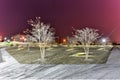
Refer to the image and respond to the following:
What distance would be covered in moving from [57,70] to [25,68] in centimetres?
363

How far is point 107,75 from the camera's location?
1983 cm

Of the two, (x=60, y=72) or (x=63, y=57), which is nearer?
(x=60, y=72)

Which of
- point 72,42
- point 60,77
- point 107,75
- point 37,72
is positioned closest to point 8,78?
point 37,72

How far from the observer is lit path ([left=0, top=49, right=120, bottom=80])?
19772mm

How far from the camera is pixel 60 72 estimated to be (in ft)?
70.6

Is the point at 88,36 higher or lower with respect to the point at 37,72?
higher

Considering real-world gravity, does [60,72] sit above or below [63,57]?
below

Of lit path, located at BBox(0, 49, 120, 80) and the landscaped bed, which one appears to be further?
the landscaped bed

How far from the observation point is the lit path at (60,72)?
64.9 feet

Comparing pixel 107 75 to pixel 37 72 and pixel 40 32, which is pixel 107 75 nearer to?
pixel 37 72

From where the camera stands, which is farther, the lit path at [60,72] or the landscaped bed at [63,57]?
→ the landscaped bed at [63,57]

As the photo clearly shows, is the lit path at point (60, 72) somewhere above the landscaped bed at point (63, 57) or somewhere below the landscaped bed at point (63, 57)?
below

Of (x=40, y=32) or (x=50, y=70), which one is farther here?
(x=40, y=32)

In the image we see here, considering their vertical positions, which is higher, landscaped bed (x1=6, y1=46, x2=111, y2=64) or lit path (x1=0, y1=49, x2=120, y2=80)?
landscaped bed (x1=6, y1=46, x2=111, y2=64)
